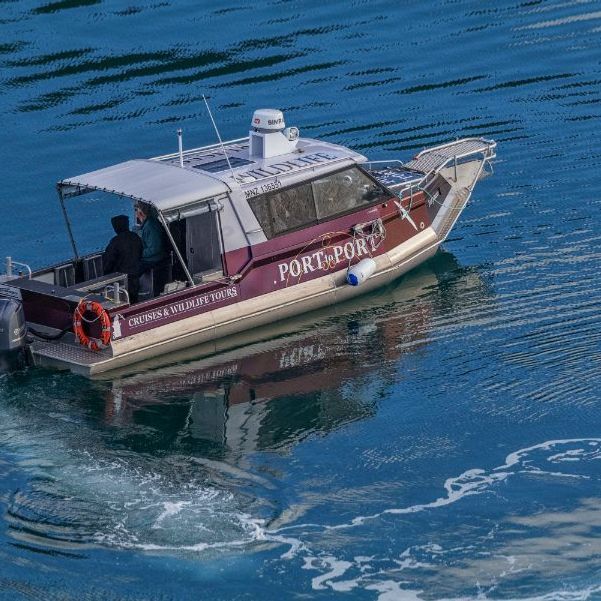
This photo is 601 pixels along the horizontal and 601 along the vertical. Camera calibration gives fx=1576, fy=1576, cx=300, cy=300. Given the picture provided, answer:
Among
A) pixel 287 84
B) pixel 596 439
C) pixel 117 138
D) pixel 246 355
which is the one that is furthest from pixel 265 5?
pixel 596 439

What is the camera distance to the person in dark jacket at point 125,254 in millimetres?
21797

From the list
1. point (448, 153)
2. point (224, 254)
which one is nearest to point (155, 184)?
point (224, 254)

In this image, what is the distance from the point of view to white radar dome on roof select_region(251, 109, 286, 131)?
22625mm

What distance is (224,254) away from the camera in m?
21.9

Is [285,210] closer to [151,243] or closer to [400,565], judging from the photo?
[151,243]

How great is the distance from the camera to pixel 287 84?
31.6 meters

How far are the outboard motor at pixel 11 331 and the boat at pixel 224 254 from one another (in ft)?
0.06

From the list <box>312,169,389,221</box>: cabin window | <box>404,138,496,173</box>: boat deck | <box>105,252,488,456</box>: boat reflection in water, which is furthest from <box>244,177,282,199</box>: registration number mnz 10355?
<box>404,138,496,173</box>: boat deck

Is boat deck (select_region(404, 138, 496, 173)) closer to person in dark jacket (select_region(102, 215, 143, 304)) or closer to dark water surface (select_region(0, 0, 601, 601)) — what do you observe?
dark water surface (select_region(0, 0, 601, 601))

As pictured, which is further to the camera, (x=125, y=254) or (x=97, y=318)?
(x=125, y=254)

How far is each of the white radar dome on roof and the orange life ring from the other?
3897 millimetres

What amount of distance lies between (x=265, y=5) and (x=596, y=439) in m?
18.9

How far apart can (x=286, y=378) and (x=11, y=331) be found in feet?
12.1

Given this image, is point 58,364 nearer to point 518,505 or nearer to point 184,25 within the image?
point 518,505
